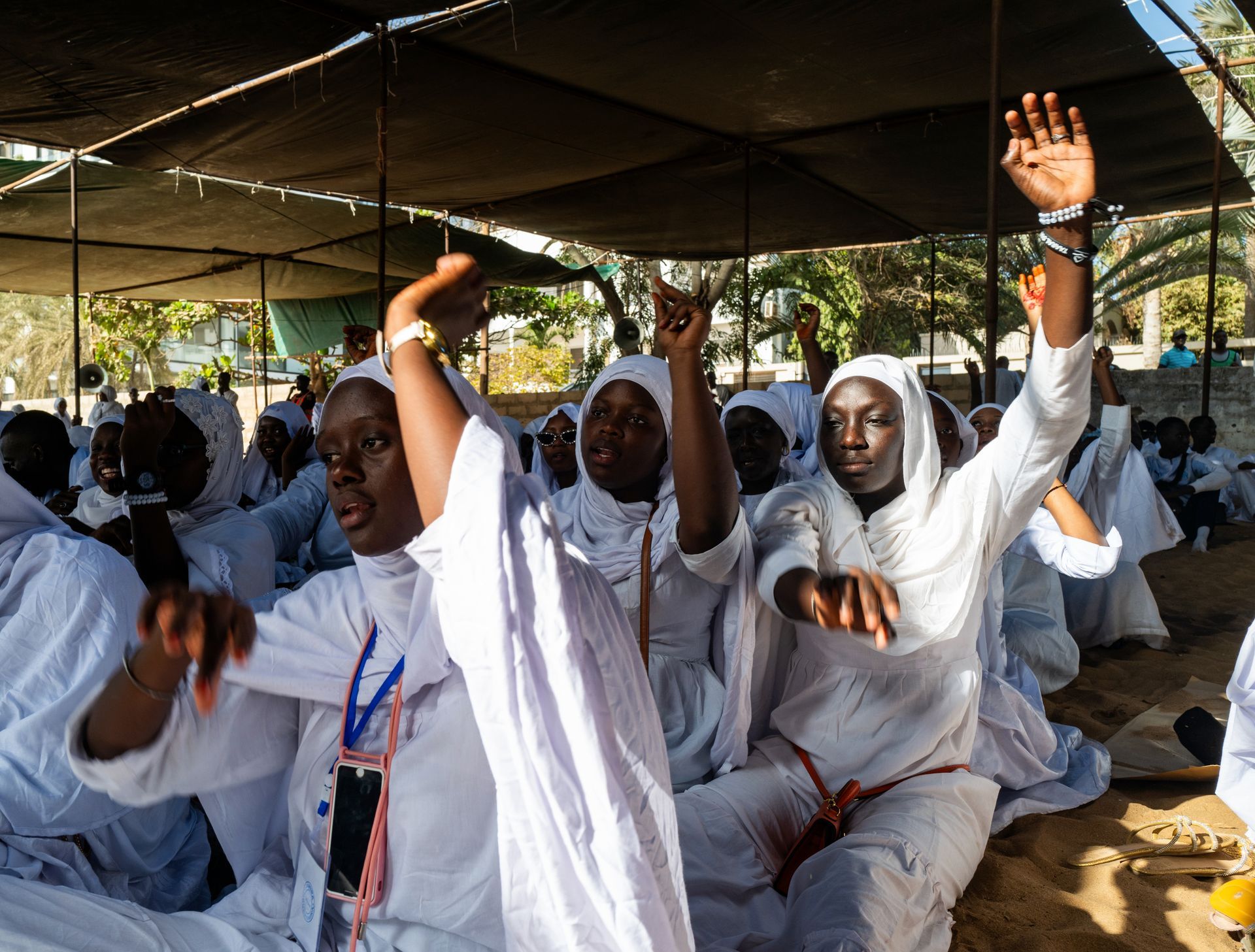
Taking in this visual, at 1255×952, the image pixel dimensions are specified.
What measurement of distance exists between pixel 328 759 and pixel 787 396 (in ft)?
12.7

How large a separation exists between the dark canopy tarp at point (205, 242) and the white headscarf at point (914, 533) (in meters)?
7.63

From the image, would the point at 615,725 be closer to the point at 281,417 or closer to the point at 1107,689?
the point at 1107,689

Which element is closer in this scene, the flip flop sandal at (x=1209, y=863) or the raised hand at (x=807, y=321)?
the flip flop sandal at (x=1209, y=863)

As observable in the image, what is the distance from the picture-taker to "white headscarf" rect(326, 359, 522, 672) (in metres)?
1.73

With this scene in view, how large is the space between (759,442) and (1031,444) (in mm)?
1582

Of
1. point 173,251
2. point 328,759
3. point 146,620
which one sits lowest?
point 328,759

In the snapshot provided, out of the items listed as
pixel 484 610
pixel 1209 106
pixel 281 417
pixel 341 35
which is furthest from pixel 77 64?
Result: pixel 1209 106

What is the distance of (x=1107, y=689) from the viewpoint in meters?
5.01

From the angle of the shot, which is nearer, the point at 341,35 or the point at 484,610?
the point at 484,610

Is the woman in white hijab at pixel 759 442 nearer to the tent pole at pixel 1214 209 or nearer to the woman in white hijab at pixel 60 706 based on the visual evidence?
the woman in white hijab at pixel 60 706

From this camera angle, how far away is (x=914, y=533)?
2707mm

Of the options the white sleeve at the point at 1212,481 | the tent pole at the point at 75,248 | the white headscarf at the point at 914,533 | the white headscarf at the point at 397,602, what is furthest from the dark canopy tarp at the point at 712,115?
the white headscarf at the point at 397,602

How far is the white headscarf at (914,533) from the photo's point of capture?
8.64 feet

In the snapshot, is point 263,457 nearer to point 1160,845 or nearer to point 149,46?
point 149,46
